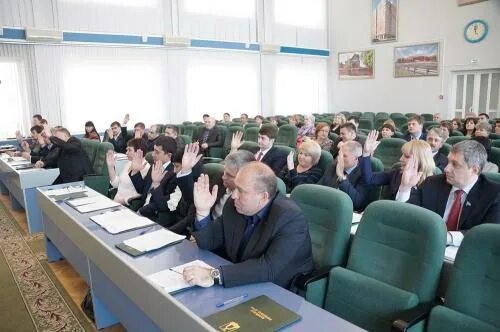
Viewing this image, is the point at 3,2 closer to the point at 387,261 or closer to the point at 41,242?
the point at 41,242

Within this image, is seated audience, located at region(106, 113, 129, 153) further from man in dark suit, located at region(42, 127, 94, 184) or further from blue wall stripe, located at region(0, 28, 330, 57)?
blue wall stripe, located at region(0, 28, 330, 57)

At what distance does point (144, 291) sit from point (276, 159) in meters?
3.18

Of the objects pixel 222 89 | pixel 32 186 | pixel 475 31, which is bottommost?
pixel 32 186

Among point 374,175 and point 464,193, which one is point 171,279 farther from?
point 374,175

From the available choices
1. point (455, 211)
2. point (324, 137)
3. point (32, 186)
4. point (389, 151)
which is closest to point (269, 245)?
point (455, 211)

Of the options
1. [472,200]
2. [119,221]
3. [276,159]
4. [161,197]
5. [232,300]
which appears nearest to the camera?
[232,300]

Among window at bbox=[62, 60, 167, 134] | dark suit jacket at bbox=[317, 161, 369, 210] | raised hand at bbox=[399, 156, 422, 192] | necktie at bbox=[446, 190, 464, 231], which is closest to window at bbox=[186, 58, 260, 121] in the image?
window at bbox=[62, 60, 167, 134]

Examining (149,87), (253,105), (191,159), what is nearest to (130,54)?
(149,87)

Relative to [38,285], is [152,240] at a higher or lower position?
higher

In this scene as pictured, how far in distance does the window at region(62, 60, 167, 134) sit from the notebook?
368 inches

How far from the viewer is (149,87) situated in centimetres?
1098

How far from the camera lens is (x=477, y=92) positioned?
11.3 metres

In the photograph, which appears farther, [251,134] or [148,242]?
[251,134]

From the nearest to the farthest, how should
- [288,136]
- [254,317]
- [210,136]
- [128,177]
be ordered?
[254,317], [128,177], [288,136], [210,136]
